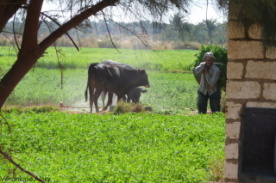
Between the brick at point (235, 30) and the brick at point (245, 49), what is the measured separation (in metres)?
0.05

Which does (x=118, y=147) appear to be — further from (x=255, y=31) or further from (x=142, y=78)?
(x=142, y=78)

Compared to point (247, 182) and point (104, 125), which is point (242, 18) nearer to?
point (247, 182)

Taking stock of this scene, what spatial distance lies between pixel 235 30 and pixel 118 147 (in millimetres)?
4945

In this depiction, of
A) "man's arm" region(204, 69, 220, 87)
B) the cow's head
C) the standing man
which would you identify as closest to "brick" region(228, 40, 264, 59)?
the standing man

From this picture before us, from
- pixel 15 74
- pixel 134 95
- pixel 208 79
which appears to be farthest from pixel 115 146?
pixel 134 95

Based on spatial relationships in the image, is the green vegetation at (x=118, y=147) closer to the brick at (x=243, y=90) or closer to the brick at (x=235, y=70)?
the brick at (x=243, y=90)

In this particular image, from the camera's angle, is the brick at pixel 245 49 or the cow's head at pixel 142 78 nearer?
the brick at pixel 245 49

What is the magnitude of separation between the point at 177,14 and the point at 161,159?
4834 mm

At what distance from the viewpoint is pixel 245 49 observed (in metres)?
6.29

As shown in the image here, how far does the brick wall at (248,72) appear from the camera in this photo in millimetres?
6234

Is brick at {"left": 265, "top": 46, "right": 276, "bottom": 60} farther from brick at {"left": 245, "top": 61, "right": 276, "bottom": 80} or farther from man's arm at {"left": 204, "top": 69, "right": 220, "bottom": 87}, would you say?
man's arm at {"left": 204, "top": 69, "right": 220, "bottom": 87}

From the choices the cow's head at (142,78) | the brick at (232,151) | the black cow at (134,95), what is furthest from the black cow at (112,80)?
the brick at (232,151)

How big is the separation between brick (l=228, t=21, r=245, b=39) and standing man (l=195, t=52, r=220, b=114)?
8.41 metres

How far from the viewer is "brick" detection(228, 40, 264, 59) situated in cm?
625
